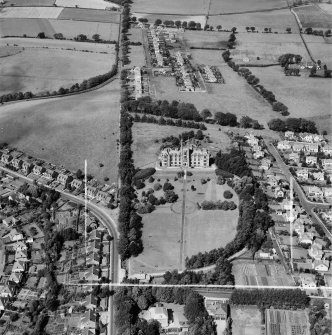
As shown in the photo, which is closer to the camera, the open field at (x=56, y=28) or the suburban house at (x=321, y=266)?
the suburban house at (x=321, y=266)

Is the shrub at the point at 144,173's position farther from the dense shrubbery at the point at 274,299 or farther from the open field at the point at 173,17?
the open field at the point at 173,17

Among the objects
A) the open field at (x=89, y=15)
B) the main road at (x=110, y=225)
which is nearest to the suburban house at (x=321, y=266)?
the main road at (x=110, y=225)

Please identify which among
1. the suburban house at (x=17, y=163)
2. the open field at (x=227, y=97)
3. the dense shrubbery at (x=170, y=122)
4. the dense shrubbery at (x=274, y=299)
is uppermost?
the open field at (x=227, y=97)

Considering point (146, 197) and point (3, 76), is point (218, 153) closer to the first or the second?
point (146, 197)

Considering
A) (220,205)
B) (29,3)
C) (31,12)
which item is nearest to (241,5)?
(31,12)

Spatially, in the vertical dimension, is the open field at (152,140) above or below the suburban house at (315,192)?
above

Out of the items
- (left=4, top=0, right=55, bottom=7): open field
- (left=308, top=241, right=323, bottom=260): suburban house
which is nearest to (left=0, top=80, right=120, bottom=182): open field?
(left=308, top=241, right=323, bottom=260): suburban house

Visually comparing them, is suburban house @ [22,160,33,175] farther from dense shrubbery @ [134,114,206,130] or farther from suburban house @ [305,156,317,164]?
suburban house @ [305,156,317,164]

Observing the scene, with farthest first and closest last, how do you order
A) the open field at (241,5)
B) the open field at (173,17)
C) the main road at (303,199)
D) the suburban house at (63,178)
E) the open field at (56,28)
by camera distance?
the open field at (241,5)
the open field at (173,17)
the open field at (56,28)
the suburban house at (63,178)
the main road at (303,199)
